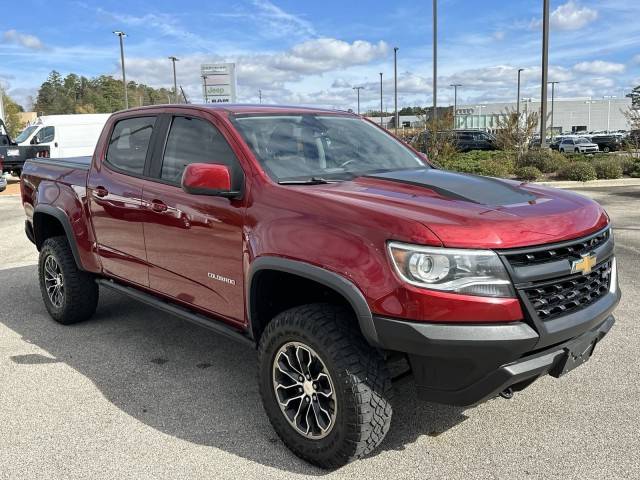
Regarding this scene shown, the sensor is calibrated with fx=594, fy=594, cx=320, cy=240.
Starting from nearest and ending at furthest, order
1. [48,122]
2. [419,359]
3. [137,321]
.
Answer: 1. [419,359]
2. [137,321]
3. [48,122]

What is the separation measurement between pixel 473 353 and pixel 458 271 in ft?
1.14

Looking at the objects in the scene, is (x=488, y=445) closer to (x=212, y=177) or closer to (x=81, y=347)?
(x=212, y=177)

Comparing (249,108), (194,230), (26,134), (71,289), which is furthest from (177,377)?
(26,134)

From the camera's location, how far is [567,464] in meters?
2.96

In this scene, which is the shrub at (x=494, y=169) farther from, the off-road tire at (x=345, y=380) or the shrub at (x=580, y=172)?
the off-road tire at (x=345, y=380)

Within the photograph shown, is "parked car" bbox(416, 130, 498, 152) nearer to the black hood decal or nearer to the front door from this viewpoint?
the black hood decal

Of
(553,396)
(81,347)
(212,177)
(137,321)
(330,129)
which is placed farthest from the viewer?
(137,321)

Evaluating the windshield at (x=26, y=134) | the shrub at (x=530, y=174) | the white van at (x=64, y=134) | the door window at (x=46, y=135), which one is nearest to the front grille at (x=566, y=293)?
the shrub at (x=530, y=174)

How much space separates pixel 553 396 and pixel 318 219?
6.64 feet

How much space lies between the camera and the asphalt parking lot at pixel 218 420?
118 inches

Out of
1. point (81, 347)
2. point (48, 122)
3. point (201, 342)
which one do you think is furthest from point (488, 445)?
point (48, 122)

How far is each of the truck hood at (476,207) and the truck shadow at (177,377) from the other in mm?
970

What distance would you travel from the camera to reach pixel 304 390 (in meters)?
3.00

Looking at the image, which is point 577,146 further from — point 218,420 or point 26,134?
point 218,420
